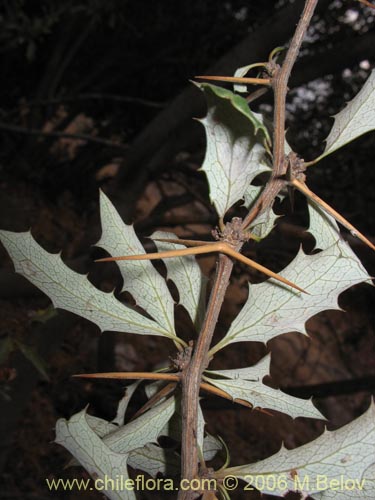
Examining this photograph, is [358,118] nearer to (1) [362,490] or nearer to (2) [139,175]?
(1) [362,490]

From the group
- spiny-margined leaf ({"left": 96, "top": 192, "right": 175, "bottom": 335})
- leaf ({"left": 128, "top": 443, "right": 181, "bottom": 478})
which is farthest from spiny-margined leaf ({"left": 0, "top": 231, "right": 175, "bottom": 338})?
leaf ({"left": 128, "top": 443, "right": 181, "bottom": 478})

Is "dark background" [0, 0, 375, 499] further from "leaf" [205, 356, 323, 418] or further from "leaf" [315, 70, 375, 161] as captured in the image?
"leaf" [315, 70, 375, 161]

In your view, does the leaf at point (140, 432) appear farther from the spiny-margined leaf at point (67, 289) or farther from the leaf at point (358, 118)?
the leaf at point (358, 118)

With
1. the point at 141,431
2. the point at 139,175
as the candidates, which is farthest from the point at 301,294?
the point at 139,175

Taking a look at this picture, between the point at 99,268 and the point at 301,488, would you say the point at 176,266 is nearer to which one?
the point at 301,488

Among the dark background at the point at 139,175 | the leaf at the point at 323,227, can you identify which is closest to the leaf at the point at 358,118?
the leaf at the point at 323,227
